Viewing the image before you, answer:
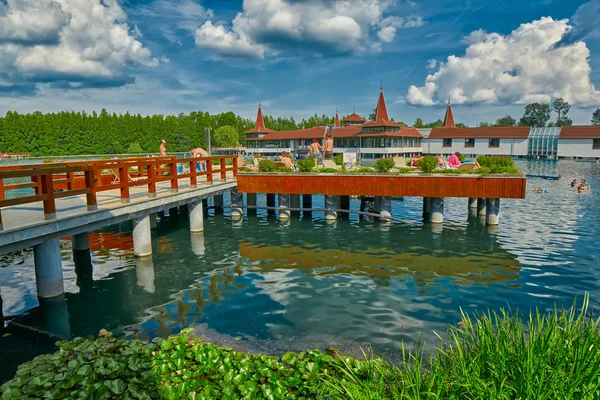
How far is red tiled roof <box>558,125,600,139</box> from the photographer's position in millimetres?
76238

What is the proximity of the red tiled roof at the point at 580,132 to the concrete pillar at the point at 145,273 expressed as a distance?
8501 cm

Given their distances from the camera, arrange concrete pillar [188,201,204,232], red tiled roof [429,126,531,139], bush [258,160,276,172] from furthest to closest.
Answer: red tiled roof [429,126,531,139]
bush [258,160,276,172]
concrete pillar [188,201,204,232]

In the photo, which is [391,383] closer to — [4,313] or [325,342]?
[325,342]

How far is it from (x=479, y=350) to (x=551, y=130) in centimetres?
9158

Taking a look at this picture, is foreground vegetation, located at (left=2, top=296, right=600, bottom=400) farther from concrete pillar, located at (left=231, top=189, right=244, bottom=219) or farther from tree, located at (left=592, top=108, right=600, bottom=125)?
tree, located at (left=592, top=108, right=600, bottom=125)

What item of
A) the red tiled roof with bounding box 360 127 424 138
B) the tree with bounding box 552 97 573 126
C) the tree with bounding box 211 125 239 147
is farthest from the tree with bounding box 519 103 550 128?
the tree with bounding box 211 125 239 147

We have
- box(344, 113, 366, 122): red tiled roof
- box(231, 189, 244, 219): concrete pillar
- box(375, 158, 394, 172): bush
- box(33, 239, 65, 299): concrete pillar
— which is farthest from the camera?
box(344, 113, 366, 122): red tiled roof

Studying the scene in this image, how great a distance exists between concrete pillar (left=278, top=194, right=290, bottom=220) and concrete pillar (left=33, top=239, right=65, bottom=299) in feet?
43.5

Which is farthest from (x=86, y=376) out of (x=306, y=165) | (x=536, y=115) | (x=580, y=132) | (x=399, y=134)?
(x=536, y=115)

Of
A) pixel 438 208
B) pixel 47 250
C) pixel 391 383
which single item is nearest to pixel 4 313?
pixel 47 250

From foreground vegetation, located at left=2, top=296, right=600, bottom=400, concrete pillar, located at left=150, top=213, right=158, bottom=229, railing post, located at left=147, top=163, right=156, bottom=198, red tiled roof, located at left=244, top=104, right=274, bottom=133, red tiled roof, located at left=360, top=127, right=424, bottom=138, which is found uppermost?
red tiled roof, located at left=244, top=104, right=274, bottom=133

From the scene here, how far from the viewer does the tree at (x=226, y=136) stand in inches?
3866

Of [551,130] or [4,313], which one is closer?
[4,313]

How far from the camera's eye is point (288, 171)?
2264 cm
